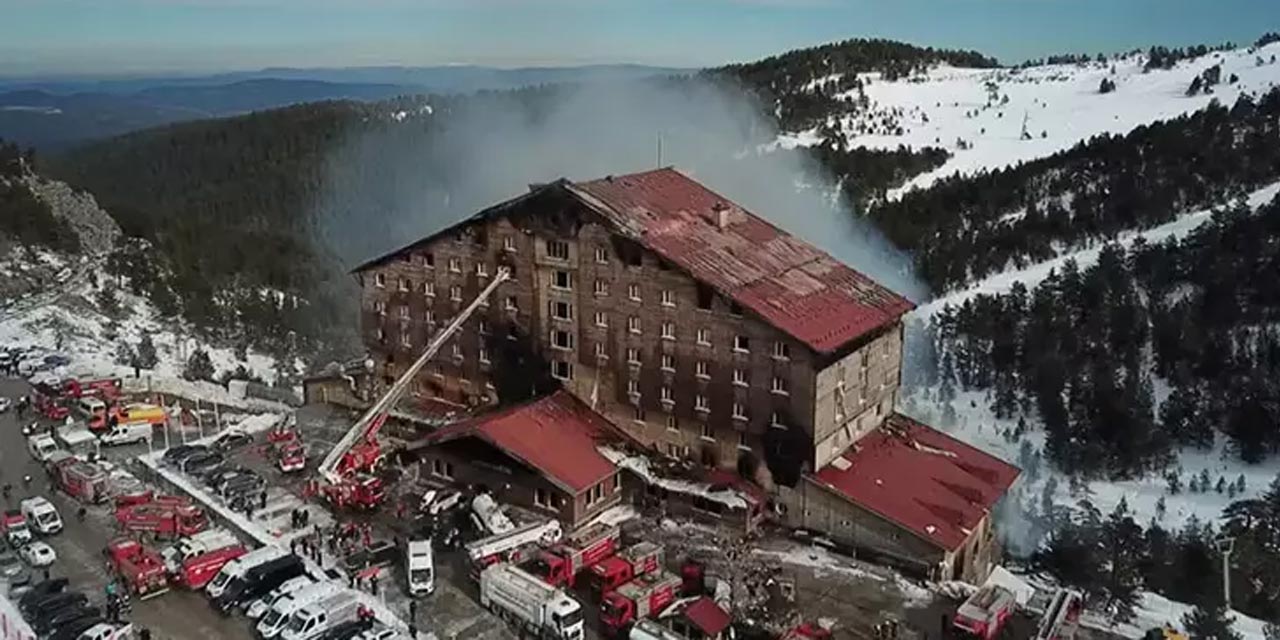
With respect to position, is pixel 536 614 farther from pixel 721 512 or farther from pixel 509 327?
pixel 509 327

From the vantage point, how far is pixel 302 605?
96.0 ft

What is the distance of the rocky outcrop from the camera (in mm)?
86012

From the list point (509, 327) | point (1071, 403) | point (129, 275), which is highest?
point (509, 327)

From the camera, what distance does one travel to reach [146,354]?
63531 mm

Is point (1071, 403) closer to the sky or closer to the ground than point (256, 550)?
closer to the ground

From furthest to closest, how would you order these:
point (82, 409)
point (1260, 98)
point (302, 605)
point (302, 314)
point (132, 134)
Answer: point (132, 134) → point (1260, 98) → point (302, 314) → point (82, 409) → point (302, 605)

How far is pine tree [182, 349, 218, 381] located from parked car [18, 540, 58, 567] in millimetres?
26466

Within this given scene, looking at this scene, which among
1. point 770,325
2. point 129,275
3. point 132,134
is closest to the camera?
point 770,325

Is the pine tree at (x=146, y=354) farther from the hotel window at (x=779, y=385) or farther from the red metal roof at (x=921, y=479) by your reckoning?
the red metal roof at (x=921, y=479)

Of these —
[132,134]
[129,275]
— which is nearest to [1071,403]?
[129,275]

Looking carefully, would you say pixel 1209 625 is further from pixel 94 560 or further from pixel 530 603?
pixel 94 560

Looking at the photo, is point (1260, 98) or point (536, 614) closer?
point (536, 614)

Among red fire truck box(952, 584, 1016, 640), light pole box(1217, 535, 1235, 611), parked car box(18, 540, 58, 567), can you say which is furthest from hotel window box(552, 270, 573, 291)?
light pole box(1217, 535, 1235, 611)

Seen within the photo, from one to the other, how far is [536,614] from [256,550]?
30.3ft
